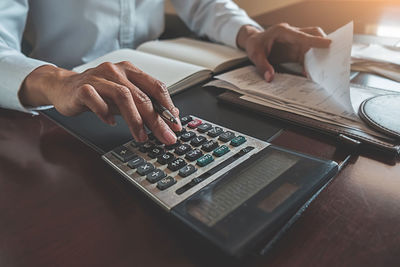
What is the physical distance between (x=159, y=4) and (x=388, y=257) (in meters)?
0.90

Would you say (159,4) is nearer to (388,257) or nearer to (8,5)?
(8,5)

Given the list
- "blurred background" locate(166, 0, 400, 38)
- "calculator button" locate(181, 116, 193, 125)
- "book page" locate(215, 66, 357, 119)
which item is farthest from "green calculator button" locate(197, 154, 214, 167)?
"blurred background" locate(166, 0, 400, 38)

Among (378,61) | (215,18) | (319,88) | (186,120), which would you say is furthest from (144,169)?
(215,18)

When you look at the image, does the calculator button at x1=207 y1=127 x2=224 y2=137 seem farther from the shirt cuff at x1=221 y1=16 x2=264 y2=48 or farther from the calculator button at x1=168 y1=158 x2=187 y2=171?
the shirt cuff at x1=221 y1=16 x2=264 y2=48

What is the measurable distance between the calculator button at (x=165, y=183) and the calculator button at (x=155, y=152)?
0.16ft

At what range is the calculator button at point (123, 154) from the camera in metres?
0.35

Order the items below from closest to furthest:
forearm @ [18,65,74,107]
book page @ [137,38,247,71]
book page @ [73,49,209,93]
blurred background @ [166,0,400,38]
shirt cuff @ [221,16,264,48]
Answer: forearm @ [18,65,74,107]
book page @ [73,49,209,93]
book page @ [137,38,247,71]
shirt cuff @ [221,16,264,48]
blurred background @ [166,0,400,38]

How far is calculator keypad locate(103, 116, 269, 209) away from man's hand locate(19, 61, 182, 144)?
0.7 inches

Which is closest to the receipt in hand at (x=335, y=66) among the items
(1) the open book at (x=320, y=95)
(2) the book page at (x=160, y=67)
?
(1) the open book at (x=320, y=95)

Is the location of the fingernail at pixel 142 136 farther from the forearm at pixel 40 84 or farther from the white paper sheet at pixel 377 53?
→ the white paper sheet at pixel 377 53

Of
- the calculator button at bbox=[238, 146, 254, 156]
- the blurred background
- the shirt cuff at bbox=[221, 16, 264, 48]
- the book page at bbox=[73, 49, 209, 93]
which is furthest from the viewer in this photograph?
the blurred background

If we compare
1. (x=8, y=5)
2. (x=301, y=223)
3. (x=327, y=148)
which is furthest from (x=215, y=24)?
(x=301, y=223)

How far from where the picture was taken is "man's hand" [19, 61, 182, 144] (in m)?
0.38

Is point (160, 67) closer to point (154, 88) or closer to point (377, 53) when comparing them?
point (154, 88)
